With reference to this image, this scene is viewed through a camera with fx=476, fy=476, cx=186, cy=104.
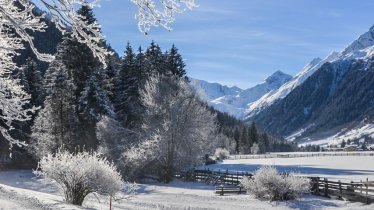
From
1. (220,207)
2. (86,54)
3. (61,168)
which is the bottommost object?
(220,207)

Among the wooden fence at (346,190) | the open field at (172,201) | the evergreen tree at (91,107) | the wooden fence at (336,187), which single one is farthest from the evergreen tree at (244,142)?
the wooden fence at (346,190)

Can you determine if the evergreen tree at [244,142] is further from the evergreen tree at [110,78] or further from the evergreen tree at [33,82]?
the evergreen tree at [33,82]

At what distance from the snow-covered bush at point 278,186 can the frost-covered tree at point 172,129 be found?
14583mm

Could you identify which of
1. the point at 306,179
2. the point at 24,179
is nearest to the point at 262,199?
the point at 306,179

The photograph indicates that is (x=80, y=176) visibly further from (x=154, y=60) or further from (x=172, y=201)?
(x=154, y=60)

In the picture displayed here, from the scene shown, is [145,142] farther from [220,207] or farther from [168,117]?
[220,207]

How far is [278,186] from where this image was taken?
29.7m

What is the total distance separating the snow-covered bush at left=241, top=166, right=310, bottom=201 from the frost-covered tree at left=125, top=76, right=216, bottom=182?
14.6 meters

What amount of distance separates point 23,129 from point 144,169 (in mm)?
18854

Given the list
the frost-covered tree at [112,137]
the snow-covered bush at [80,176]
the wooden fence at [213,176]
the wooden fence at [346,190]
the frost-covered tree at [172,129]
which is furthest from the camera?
the frost-covered tree at [112,137]

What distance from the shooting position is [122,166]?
4416cm

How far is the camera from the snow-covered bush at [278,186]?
29.8m

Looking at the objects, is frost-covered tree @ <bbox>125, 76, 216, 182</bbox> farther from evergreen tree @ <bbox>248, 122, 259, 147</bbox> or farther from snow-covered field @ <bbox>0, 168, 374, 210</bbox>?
evergreen tree @ <bbox>248, 122, 259, 147</bbox>

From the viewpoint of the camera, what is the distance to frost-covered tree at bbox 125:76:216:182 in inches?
1738
